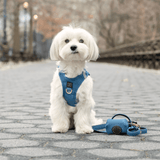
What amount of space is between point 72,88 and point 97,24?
1828 inches

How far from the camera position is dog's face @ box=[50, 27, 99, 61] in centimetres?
349

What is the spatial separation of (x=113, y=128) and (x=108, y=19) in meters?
43.6

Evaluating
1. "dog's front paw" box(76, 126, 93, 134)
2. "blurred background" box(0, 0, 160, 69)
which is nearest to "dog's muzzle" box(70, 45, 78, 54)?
"dog's front paw" box(76, 126, 93, 134)

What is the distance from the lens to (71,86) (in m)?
3.75

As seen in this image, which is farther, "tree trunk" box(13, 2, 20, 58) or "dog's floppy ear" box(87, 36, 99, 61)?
"tree trunk" box(13, 2, 20, 58)

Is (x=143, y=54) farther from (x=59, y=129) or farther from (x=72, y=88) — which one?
(x=59, y=129)

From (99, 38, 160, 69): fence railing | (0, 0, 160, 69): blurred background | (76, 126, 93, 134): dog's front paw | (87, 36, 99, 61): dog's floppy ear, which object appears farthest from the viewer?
(0, 0, 160, 69): blurred background

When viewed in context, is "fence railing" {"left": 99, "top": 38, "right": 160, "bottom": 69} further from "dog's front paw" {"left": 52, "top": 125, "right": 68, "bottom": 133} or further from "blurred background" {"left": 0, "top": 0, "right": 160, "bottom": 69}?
"dog's front paw" {"left": 52, "top": 125, "right": 68, "bottom": 133}

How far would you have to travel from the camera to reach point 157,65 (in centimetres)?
1750

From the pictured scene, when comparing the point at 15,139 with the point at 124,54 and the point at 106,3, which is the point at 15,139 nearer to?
the point at 124,54

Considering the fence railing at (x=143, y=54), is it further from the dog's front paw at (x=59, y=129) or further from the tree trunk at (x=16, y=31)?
the dog's front paw at (x=59, y=129)

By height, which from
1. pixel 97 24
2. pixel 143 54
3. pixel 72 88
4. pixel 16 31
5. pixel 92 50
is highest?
pixel 97 24

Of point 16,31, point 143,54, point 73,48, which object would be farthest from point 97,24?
point 73,48

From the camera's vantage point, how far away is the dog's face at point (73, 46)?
11.5 ft
